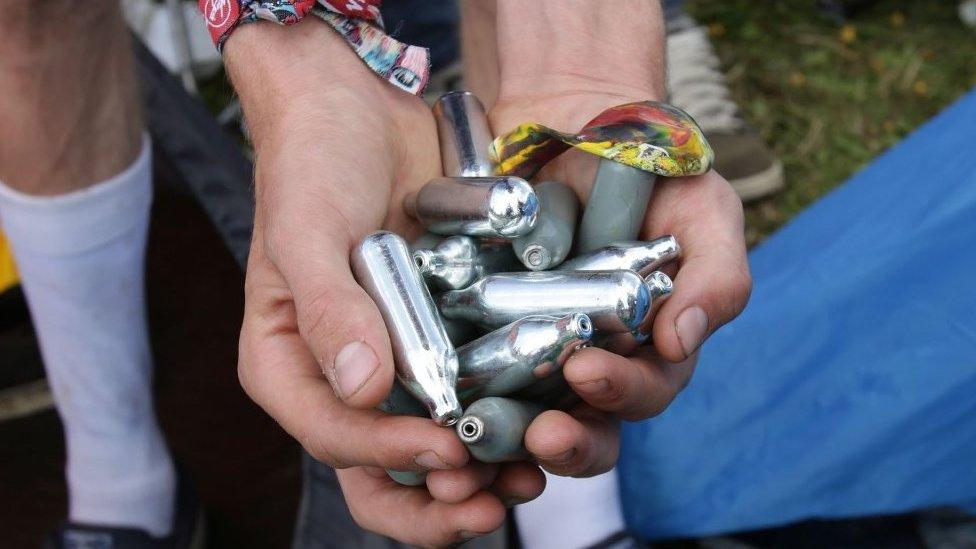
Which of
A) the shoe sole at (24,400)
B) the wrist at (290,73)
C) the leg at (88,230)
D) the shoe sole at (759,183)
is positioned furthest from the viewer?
the shoe sole at (759,183)

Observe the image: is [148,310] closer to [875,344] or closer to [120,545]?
[120,545]

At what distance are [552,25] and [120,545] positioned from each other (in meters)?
1.16

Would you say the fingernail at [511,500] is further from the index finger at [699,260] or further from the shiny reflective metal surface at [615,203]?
the shiny reflective metal surface at [615,203]

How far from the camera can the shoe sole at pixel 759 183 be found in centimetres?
252

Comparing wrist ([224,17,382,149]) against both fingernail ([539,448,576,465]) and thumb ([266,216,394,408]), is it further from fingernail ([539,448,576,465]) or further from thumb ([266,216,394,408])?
fingernail ([539,448,576,465])

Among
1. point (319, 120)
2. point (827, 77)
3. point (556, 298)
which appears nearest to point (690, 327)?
point (556, 298)

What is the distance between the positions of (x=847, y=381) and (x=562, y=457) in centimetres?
90

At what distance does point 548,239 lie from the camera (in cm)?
110

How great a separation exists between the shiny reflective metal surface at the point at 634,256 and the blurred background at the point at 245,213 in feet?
2.01

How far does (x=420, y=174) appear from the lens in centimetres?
128

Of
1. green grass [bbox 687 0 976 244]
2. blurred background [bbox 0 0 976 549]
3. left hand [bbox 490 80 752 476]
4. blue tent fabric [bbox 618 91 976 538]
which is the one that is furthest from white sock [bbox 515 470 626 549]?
green grass [bbox 687 0 976 244]

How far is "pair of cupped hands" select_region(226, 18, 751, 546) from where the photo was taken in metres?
0.91

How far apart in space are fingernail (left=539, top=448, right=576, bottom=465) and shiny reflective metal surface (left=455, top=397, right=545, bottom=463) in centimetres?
3

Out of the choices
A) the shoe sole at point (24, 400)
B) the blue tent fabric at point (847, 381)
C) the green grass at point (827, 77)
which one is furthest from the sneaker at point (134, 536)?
the green grass at point (827, 77)
